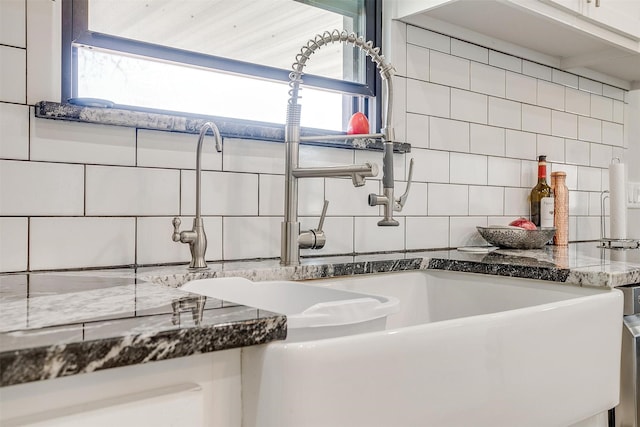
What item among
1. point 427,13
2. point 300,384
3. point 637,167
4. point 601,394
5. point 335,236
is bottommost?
point 601,394

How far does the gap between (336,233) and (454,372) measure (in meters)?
0.84

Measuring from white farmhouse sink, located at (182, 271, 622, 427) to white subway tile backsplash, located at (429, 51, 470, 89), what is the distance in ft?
2.86

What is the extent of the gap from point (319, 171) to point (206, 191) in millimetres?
264

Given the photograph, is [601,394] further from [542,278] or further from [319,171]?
[319,171]

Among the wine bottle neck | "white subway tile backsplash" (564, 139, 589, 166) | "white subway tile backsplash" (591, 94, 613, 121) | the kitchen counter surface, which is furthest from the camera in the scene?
"white subway tile backsplash" (591, 94, 613, 121)

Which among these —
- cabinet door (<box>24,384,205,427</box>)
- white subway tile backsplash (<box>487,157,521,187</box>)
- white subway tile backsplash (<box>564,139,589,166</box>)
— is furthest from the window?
white subway tile backsplash (<box>564,139,589,166</box>)

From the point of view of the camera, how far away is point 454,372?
732mm

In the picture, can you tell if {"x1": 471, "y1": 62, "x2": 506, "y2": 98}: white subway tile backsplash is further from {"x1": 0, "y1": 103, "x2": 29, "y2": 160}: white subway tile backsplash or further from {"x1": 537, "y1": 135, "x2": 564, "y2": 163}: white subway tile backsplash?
{"x1": 0, "y1": 103, "x2": 29, "y2": 160}: white subway tile backsplash

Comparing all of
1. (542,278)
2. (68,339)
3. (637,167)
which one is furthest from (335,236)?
(637,167)

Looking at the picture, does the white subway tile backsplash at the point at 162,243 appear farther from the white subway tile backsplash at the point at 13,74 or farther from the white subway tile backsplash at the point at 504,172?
the white subway tile backsplash at the point at 504,172

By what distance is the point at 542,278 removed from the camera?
1235 mm

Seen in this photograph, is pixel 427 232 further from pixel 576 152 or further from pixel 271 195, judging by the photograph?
pixel 576 152

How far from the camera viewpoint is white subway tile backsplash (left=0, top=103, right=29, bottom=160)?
1.06 metres

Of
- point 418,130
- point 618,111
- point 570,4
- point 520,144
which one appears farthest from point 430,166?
point 618,111
